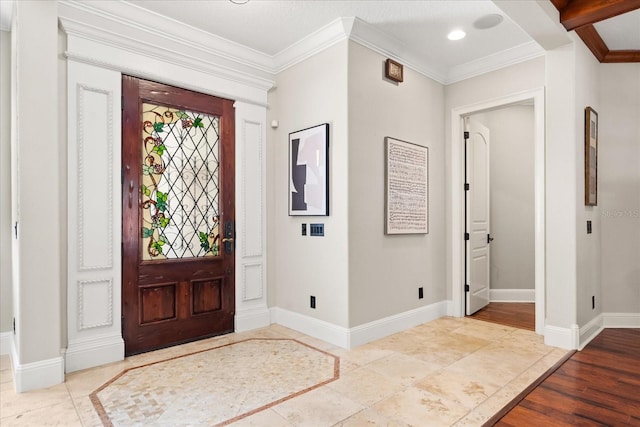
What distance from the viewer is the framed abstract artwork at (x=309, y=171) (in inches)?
137

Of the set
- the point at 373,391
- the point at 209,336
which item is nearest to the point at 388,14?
the point at 373,391

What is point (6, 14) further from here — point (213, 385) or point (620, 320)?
point (620, 320)

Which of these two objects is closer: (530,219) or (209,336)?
(209,336)

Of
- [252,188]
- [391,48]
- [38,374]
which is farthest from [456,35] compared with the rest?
[38,374]

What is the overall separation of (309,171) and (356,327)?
1476 millimetres

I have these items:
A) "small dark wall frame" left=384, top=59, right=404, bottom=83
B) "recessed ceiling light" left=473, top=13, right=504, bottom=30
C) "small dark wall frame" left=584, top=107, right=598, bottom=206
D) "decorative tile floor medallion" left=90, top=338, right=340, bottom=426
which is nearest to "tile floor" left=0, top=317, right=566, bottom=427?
"decorative tile floor medallion" left=90, top=338, right=340, bottom=426

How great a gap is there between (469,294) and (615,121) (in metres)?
2.30

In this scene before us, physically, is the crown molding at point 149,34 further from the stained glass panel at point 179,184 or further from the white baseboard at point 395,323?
the white baseboard at point 395,323

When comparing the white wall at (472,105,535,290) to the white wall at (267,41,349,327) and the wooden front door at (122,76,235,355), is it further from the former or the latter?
the wooden front door at (122,76,235,355)

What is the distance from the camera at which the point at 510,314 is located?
14.6 feet

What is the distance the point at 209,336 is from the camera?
140 inches

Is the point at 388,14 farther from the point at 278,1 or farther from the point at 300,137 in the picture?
the point at 300,137

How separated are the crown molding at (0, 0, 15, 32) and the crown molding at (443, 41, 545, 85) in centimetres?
402

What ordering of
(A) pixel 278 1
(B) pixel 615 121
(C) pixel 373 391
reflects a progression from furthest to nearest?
(B) pixel 615 121 < (A) pixel 278 1 < (C) pixel 373 391
